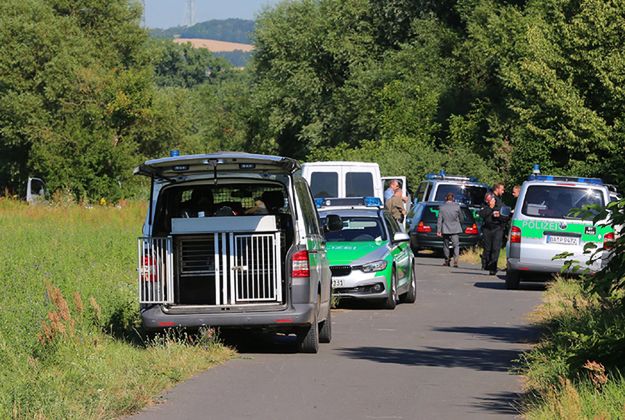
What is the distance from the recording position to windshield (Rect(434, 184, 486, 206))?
3831 centimetres

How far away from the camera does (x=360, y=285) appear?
64.7ft

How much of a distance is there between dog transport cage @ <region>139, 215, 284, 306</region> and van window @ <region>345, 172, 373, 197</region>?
584 inches

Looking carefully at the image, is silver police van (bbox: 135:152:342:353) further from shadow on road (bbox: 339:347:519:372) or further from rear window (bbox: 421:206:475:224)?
rear window (bbox: 421:206:475:224)

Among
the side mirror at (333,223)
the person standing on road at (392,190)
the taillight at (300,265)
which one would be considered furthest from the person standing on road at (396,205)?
the taillight at (300,265)

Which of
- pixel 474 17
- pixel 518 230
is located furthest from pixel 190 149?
pixel 518 230

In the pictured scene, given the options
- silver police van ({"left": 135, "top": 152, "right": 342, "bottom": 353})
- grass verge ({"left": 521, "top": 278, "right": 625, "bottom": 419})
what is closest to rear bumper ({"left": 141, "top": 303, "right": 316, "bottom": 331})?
silver police van ({"left": 135, "top": 152, "right": 342, "bottom": 353})

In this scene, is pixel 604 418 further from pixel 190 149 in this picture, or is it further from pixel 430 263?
pixel 190 149

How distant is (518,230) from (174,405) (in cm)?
1431

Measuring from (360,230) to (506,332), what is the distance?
455 centimetres

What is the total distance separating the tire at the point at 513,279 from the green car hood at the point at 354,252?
4991 mm

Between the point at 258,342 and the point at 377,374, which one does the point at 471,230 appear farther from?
the point at 377,374

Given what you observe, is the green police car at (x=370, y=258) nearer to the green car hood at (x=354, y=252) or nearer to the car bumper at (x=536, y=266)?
the green car hood at (x=354, y=252)

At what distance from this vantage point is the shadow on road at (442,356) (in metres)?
13.4

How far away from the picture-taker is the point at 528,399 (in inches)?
417
